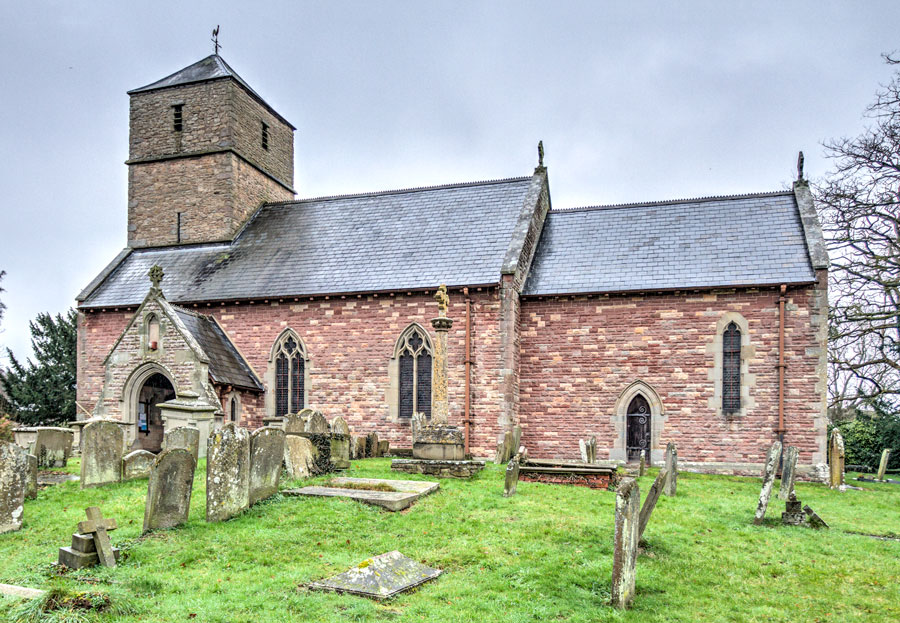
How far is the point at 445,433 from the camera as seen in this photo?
16125 millimetres

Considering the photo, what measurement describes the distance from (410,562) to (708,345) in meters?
14.3

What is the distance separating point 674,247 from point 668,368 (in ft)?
13.2

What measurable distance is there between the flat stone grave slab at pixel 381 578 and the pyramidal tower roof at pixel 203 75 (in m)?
24.4

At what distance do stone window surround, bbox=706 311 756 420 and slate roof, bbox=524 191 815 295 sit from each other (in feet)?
3.46

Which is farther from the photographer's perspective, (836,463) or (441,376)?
(836,463)

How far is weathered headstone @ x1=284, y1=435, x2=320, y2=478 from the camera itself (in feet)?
47.3

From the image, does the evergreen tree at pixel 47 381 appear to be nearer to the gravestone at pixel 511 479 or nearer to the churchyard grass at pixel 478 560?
the churchyard grass at pixel 478 560

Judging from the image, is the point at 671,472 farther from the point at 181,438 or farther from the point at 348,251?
the point at 348,251

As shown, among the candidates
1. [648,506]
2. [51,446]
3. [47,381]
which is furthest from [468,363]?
[47,381]

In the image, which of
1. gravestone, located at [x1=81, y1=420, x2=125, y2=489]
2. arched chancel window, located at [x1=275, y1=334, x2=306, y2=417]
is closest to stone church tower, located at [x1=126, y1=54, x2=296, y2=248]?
arched chancel window, located at [x1=275, y1=334, x2=306, y2=417]

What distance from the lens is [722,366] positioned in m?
20.8

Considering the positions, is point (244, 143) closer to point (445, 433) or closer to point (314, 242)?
point (314, 242)

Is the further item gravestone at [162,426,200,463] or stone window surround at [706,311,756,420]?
stone window surround at [706,311,756,420]

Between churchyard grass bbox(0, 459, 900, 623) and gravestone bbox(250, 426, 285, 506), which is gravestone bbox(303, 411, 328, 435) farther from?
gravestone bbox(250, 426, 285, 506)
